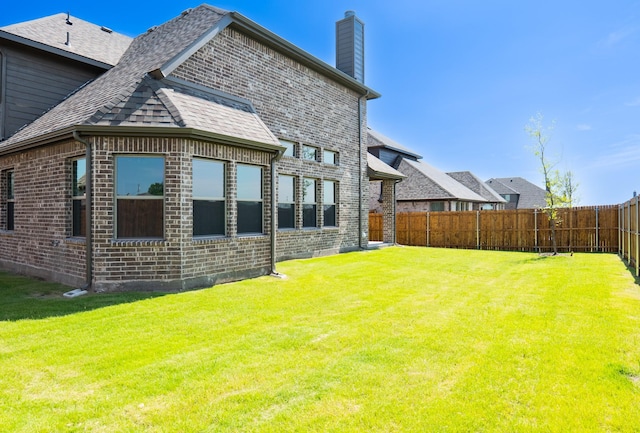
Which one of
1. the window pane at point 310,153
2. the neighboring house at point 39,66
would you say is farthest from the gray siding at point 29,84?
the window pane at point 310,153

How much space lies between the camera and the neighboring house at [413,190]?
25.8 meters

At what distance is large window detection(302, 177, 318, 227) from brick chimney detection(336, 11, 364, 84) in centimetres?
652

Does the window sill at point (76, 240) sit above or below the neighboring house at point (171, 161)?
below

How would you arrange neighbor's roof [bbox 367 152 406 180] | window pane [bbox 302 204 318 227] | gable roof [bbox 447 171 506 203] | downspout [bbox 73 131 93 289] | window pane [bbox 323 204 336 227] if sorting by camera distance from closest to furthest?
downspout [bbox 73 131 93 289] → window pane [bbox 302 204 318 227] → window pane [bbox 323 204 336 227] → neighbor's roof [bbox 367 152 406 180] → gable roof [bbox 447 171 506 203]

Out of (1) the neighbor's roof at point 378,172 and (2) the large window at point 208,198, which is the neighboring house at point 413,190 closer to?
(1) the neighbor's roof at point 378,172

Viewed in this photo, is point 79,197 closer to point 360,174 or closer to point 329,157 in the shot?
point 329,157

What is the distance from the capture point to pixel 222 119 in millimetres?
9125

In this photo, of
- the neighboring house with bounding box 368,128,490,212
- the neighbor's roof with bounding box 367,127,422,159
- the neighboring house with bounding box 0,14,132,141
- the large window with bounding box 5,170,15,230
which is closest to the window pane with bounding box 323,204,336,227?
the neighboring house with bounding box 0,14,132,141

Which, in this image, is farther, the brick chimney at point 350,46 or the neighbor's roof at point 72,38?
the brick chimney at point 350,46

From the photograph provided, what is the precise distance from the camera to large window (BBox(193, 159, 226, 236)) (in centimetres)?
843

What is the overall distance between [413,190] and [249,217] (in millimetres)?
19282

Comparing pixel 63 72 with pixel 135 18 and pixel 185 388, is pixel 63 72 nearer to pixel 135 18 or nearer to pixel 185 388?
pixel 135 18

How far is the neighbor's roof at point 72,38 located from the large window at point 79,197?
5.50m

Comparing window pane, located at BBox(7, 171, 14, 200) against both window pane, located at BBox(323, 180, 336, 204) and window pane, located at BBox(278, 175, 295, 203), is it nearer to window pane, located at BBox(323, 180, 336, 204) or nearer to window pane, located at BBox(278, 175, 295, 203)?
window pane, located at BBox(278, 175, 295, 203)
